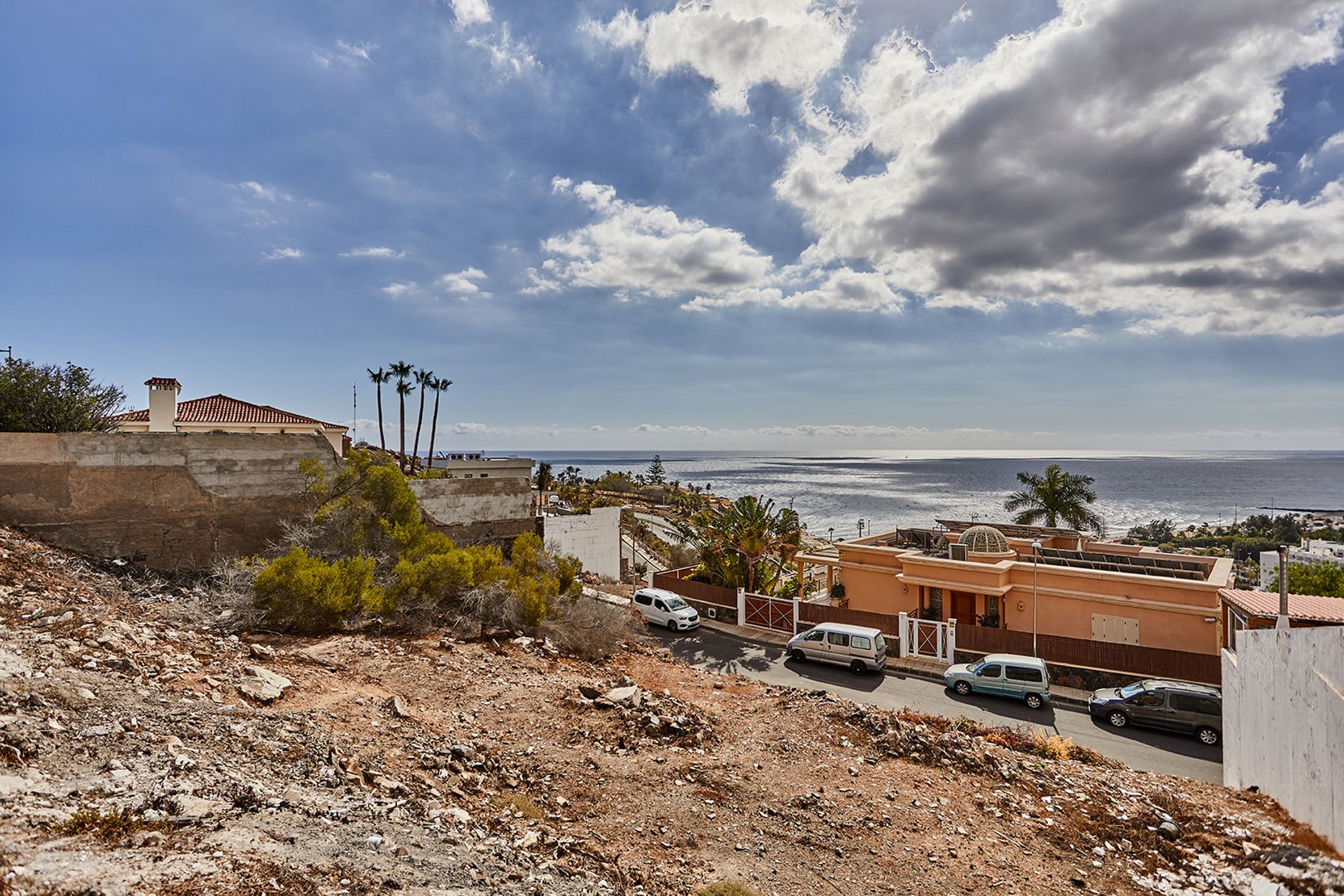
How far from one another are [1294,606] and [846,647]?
379 inches

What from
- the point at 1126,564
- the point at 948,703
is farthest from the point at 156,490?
the point at 1126,564

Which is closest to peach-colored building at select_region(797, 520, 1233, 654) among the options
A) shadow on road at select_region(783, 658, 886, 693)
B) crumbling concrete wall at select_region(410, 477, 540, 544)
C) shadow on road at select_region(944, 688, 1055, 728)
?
shadow on road at select_region(944, 688, 1055, 728)

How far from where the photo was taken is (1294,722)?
729cm

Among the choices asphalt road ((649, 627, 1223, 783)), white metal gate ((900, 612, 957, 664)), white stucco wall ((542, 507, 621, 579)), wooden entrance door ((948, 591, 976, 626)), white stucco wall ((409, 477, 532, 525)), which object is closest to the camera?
asphalt road ((649, 627, 1223, 783))

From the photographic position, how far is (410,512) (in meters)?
15.1

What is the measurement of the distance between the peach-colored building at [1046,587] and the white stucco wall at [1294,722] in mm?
7928

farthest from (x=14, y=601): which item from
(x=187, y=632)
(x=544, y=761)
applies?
(x=544, y=761)

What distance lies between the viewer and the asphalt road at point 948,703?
40.9 ft

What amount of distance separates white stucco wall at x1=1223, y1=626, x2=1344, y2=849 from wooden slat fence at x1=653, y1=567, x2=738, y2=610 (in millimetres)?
15150

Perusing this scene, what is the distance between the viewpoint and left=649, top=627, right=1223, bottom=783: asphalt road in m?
12.5

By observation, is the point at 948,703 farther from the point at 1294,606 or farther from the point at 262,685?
the point at 262,685

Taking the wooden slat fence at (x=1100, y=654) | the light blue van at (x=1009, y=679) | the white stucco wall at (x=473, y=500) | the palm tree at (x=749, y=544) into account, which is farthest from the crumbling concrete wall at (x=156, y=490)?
the wooden slat fence at (x=1100, y=654)

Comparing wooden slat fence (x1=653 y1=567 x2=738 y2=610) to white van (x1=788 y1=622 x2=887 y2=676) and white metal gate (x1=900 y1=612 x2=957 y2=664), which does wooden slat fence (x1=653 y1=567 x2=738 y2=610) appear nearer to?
white van (x1=788 y1=622 x2=887 y2=676)

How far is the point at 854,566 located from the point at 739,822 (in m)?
16.4
